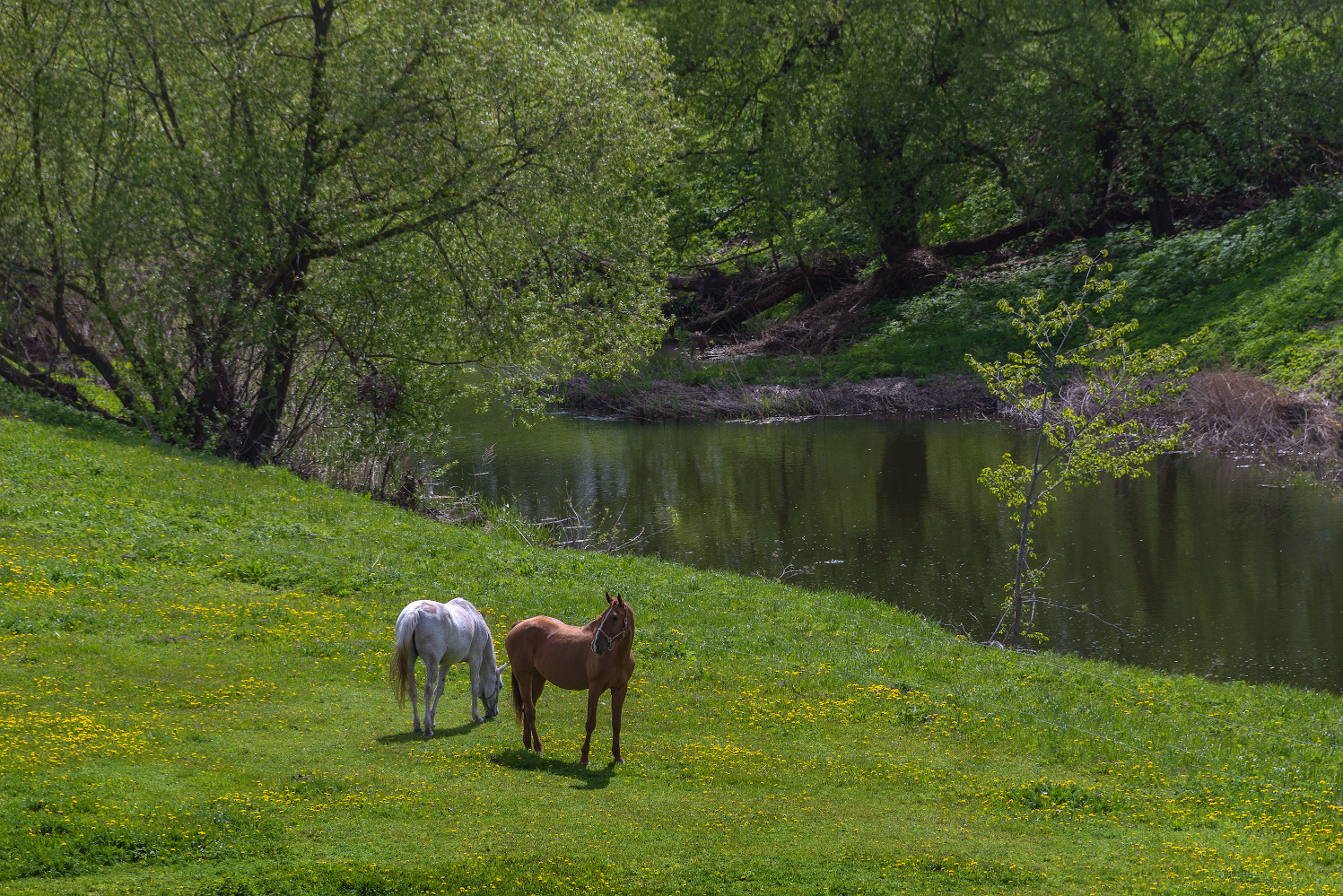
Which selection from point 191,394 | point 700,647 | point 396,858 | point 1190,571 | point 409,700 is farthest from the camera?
point 191,394

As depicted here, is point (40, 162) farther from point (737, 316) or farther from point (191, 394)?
point (737, 316)

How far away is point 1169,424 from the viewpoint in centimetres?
3897

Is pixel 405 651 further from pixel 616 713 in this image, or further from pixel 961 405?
pixel 961 405

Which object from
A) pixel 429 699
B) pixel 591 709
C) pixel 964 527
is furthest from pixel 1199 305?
pixel 429 699

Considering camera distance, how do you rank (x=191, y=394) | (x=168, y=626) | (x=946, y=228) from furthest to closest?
(x=946, y=228) < (x=191, y=394) < (x=168, y=626)

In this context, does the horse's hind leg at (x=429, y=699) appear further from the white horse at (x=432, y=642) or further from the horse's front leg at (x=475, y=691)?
the horse's front leg at (x=475, y=691)

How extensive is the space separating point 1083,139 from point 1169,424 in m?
18.7

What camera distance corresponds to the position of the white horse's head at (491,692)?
12.5 metres

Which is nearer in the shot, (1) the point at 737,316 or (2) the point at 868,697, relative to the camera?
(2) the point at 868,697

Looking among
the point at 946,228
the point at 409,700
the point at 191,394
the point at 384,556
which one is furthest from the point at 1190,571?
the point at 946,228

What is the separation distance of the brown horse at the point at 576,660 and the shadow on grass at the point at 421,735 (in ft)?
2.60

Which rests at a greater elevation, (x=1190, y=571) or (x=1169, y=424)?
(x=1169, y=424)

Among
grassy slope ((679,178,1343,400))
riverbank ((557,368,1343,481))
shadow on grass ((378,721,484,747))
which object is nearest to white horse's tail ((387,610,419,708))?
shadow on grass ((378,721,484,747))

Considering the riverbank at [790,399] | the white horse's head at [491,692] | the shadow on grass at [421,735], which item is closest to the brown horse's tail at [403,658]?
the shadow on grass at [421,735]
